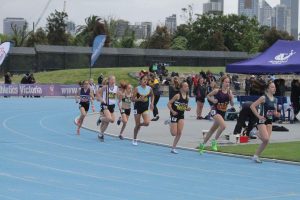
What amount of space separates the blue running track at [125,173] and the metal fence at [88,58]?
48379 millimetres

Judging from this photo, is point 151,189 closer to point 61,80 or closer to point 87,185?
point 87,185

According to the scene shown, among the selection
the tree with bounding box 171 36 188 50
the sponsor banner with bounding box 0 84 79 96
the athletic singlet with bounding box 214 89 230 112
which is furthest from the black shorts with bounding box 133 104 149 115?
the tree with bounding box 171 36 188 50

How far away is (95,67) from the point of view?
2753 inches

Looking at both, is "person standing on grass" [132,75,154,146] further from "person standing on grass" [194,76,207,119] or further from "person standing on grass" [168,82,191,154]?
"person standing on grass" [194,76,207,119]

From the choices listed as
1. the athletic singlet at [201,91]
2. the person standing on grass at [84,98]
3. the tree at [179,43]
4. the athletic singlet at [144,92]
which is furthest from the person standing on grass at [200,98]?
the tree at [179,43]

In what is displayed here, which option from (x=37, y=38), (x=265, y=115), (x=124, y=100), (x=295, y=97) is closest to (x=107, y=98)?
(x=124, y=100)

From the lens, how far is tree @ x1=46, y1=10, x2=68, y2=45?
9675 centimetres

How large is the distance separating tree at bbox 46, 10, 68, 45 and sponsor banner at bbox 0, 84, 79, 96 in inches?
1876

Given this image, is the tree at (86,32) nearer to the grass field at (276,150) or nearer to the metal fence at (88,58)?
the metal fence at (88,58)

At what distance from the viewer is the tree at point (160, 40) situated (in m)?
95.9

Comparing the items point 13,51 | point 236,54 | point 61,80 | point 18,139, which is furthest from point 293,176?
point 236,54

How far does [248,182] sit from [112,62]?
198ft

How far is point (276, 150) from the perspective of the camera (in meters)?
16.1

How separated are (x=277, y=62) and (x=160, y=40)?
70.3m
